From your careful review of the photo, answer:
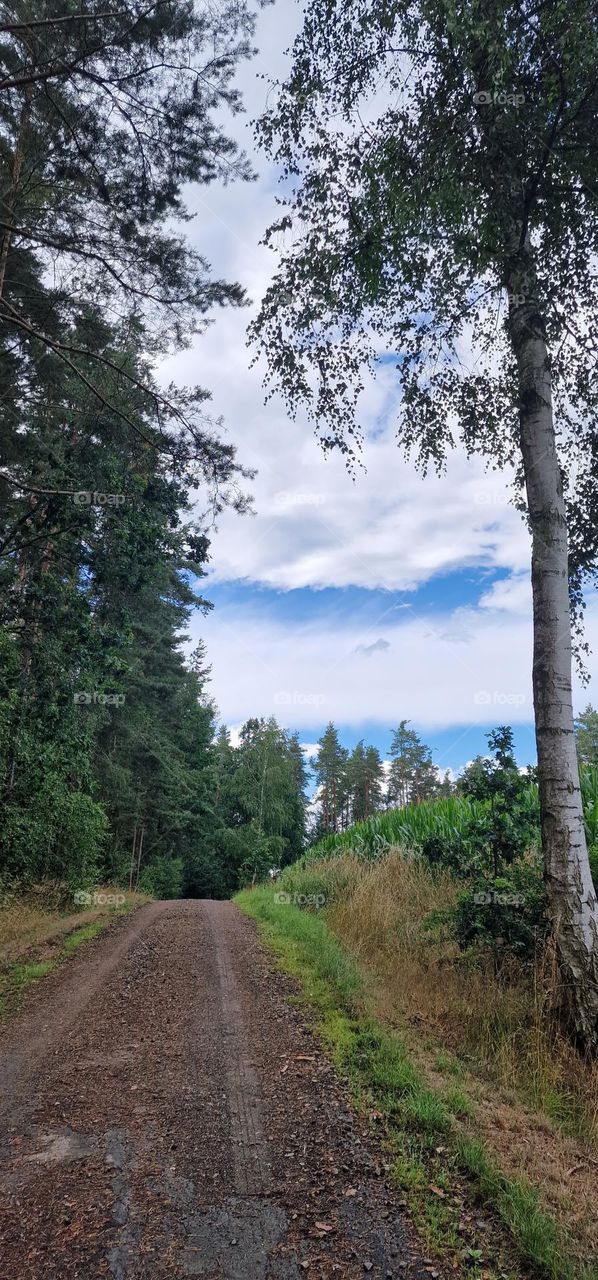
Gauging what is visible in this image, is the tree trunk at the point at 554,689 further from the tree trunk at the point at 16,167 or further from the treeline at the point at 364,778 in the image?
the treeline at the point at 364,778

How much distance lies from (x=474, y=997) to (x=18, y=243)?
427 inches

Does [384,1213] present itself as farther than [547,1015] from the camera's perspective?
No

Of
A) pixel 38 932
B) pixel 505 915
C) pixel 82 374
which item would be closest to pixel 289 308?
pixel 82 374

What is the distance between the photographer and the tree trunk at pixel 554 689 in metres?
4.55

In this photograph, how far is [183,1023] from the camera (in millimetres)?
5348

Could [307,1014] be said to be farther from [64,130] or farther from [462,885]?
[64,130]

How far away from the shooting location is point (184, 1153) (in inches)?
128

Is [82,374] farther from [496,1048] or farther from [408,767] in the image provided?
[408,767]

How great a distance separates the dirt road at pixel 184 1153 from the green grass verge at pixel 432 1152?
0.14 meters

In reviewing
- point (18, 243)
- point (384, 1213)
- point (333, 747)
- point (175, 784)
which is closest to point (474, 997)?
point (384, 1213)

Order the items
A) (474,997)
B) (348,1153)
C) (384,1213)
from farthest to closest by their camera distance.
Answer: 1. (474,997)
2. (348,1153)
3. (384,1213)

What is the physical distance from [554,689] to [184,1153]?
405cm

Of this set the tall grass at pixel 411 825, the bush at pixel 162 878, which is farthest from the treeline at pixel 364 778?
the tall grass at pixel 411 825

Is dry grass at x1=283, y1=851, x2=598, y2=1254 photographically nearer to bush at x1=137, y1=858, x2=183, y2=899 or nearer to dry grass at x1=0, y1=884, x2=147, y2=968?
dry grass at x1=0, y1=884, x2=147, y2=968
